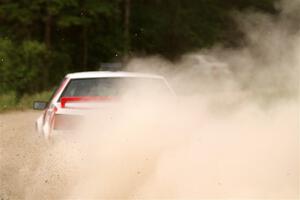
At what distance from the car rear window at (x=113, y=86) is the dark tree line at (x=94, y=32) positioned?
1874cm

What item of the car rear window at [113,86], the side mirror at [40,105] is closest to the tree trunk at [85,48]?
the side mirror at [40,105]

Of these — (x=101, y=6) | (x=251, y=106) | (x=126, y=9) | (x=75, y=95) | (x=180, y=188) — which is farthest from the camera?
(x=126, y=9)

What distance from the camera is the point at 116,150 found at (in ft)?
29.4

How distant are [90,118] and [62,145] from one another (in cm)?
56

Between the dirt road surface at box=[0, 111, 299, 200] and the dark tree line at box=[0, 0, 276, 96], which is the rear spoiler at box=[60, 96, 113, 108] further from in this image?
the dark tree line at box=[0, 0, 276, 96]

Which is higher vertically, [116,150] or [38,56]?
[116,150]

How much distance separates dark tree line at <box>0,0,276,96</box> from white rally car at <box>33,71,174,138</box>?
18.8 metres

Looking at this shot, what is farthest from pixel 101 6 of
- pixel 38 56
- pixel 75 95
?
pixel 75 95

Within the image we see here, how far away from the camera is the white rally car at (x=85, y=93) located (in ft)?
29.0

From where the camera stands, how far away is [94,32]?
1492 inches

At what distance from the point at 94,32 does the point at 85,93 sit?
28.8 meters

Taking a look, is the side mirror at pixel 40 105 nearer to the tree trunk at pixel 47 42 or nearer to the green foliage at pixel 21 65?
the green foliage at pixel 21 65

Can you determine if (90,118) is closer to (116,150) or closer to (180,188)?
(116,150)

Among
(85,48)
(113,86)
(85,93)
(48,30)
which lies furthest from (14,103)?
(85,48)
